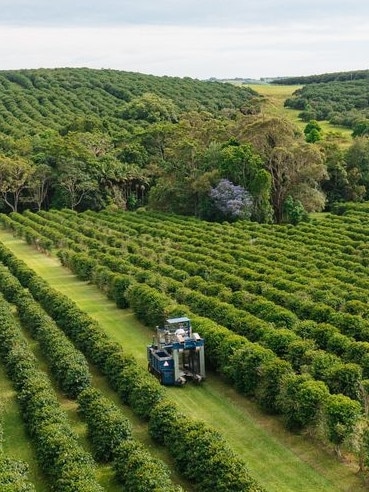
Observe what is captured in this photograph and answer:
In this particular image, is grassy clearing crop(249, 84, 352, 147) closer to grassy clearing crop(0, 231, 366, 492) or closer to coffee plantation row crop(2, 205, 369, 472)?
coffee plantation row crop(2, 205, 369, 472)

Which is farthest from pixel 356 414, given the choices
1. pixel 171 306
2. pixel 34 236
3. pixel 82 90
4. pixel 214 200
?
pixel 82 90

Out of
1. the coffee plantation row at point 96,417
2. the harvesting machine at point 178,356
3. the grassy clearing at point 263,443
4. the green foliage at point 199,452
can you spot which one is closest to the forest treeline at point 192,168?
the grassy clearing at point 263,443

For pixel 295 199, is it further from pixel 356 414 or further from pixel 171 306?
pixel 356 414

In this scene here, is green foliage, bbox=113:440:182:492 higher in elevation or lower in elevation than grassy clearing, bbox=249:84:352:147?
lower

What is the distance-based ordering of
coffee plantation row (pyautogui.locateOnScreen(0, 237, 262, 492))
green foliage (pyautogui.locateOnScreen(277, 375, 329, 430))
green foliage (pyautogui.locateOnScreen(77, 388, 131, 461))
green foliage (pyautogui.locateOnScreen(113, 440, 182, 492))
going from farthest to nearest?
1. green foliage (pyautogui.locateOnScreen(277, 375, 329, 430))
2. green foliage (pyautogui.locateOnScreen(77, 388, 131, 461))
3. coffee plantation row (pyautogui.locateOnScreen(0, 237, 262, 492))
4. green foliage (pyautogui.locateOnScreen(113, 440, 182, 492))

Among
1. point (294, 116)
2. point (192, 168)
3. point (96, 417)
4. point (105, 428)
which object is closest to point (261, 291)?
point (96, 417)

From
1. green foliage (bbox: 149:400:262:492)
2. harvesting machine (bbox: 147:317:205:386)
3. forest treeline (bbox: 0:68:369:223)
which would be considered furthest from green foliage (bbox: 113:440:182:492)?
forest treeline (bbox: 0:68:369:223)

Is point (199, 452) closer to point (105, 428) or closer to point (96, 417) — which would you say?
point (105, 428)
